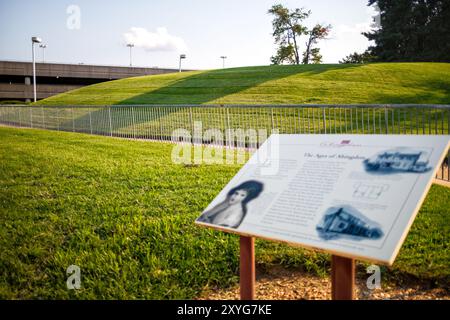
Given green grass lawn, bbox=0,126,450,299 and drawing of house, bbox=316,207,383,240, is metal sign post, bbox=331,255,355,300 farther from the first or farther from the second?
green grass lawn, bbox=0,126,450,299

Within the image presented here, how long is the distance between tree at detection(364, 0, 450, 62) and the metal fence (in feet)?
110

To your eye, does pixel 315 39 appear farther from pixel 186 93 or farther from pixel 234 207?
pixel 234 207

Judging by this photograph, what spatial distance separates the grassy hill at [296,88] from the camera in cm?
2411

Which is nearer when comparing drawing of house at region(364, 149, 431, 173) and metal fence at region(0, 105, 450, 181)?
drawing of house at region(364, 149, 431, 173)

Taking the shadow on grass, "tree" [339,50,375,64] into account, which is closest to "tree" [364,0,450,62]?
"tree" [339,50,375,64]

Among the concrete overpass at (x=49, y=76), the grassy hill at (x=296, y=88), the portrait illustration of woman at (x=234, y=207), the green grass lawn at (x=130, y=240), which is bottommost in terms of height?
the green grass lawn at (x=130, y=240)

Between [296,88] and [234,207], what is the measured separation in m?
25.2

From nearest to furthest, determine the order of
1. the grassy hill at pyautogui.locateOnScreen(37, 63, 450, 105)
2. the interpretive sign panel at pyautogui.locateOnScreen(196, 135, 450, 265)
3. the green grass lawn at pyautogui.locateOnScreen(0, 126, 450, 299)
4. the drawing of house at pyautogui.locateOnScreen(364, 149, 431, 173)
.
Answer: the interpretive sign panel at pyautogui.locateOnScreen(196, 135, 450, 265), the drawing of house at pyautogui.locateOnScreen(364, 149, 431, 173), the green grass lawn at pyautogui.locateOnScreen(0, 126, 450, 299), the grassy hill at pyautogui.locateOnScreen(37, 63, 450, 105)

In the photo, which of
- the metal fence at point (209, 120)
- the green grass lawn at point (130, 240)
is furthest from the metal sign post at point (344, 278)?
the metal fence at point (209, 120)

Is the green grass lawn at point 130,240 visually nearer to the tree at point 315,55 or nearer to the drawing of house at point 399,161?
the drawing of house at point 399,161

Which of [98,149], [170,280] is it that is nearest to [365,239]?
[170,280]

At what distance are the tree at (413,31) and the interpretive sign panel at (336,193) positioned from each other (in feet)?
160

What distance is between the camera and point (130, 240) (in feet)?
16.9

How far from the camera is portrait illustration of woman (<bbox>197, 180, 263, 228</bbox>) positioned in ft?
10.4
